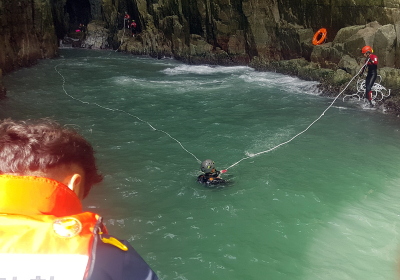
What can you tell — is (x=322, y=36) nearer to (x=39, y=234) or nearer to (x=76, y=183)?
(x=76, y=183)

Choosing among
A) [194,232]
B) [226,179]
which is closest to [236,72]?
[226,179]

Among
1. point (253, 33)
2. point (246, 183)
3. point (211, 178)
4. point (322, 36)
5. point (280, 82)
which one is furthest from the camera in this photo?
point (253, 33)

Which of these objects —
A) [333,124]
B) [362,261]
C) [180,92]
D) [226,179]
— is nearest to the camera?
[362,261]

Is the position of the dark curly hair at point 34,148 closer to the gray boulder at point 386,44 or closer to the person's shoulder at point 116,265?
the person's shoulder at point 116,265

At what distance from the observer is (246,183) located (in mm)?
6492

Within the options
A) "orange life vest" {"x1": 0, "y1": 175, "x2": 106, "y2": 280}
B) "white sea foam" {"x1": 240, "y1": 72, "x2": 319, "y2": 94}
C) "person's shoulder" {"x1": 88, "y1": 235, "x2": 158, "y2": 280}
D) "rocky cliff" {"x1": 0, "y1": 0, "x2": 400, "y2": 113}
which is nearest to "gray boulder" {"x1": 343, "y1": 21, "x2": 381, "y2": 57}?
"rocky cliff" {"x1": 0, "y1": 0, "x2": 400, "y2": 113}

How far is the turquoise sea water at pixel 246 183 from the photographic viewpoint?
4.48 meters

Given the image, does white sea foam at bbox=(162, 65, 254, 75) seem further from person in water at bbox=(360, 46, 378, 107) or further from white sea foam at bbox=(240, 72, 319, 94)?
person in water at bbox=(360, 46, 378, 107)

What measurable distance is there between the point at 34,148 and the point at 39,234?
368 mm

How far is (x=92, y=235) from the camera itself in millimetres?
1190

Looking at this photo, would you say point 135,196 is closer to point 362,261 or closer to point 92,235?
point 362,261

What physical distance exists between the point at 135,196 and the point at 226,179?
68.9 inches

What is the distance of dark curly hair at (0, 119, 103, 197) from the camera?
1.30 meters

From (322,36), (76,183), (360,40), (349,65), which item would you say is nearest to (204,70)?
(322,36)
